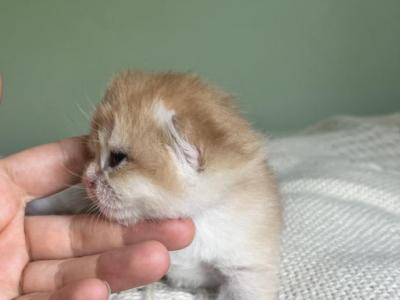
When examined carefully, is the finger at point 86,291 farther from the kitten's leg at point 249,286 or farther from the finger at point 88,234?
the kitten's leg at point 249,286

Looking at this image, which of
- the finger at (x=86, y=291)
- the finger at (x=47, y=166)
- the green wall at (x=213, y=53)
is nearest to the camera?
the finger at (x=86, y=291)

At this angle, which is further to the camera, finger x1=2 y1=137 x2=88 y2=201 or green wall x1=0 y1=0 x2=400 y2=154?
green wall x1=0 y1=0 x2=400 y2=154

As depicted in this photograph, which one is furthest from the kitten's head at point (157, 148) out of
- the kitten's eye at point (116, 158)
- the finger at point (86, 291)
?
the finger at point (86, 291)

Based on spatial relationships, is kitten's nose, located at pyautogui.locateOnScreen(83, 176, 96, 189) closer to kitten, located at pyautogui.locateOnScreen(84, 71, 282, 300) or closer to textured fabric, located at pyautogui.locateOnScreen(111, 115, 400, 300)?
kitten, located at pyautogui.locateOnScreen(84, 71, 282, 300)

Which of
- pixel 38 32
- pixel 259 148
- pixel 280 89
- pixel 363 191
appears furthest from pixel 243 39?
pixel 259 148

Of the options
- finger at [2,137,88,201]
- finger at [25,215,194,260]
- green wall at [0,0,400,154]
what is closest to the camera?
finger at [25,215,194,260]

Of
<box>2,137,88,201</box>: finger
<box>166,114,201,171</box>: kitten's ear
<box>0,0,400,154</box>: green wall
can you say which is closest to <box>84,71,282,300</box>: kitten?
<box>166,114,201,171</box>: kitten's ear

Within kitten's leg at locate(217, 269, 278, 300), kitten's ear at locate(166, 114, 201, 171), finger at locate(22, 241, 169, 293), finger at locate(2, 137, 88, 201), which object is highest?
kitten's ear at locate(166, 114, 201, 171)

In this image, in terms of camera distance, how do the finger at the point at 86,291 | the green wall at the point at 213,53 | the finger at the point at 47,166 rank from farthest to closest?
1. the green wall at the point at 213,53
2. the finger at the point at 47,166
3. the finger at the point at 86,291
